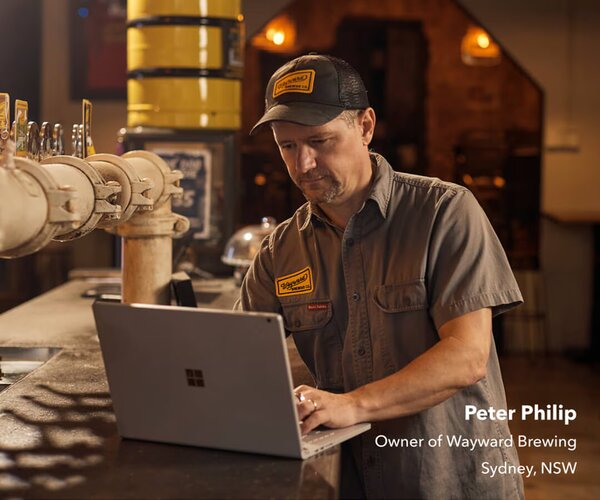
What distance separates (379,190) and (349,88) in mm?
246

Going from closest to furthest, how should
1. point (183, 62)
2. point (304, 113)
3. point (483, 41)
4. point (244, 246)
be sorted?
point (304, 113), point (244, 246), point (183, 62), point (483, 41)

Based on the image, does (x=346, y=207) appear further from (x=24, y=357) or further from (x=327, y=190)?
(x=24, y=357)

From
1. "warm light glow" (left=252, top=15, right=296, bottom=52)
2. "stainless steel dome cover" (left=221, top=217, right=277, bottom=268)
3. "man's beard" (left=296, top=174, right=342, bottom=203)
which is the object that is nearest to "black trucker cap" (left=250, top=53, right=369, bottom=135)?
"man's beard" (left=296, top=174, right=342, bottom=203)

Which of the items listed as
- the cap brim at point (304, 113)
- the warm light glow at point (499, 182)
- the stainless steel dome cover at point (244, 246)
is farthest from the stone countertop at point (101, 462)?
the warm light glow at point (499, 182)

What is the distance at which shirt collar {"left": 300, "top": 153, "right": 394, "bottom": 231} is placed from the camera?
2398 mm

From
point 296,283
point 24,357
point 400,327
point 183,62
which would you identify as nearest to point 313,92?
point 296,283

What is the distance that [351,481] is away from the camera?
2.39 metres

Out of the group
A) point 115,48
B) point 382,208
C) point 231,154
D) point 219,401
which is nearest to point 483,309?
point 382,208

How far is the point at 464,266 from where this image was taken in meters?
2.27

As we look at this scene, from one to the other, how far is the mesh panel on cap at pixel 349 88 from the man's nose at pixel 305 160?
0.14 m

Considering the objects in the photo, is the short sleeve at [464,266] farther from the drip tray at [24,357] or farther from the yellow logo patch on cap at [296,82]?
the drip tray at [24,357]

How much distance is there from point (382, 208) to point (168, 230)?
0.94 metres

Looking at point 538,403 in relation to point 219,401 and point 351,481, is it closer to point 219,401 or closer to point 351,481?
point 351,481

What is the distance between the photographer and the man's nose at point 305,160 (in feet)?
7.66
